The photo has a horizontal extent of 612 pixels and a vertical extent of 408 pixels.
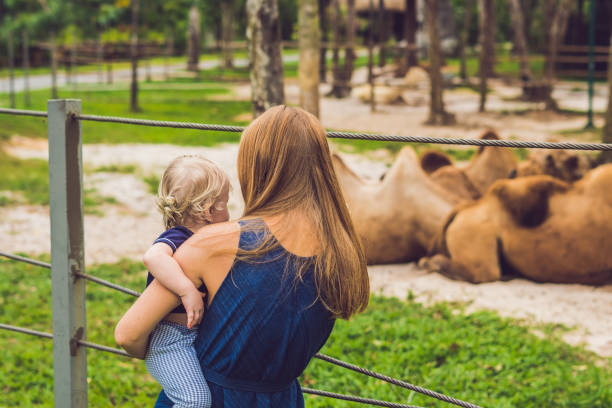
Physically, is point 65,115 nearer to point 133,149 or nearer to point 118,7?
point 133,149

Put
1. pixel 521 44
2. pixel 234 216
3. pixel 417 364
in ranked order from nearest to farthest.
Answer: pixel 417 364, pixel 234 216, pixel 521 44

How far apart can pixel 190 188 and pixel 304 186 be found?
0.89ft

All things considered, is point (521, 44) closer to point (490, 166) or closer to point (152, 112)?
point (152, 112)

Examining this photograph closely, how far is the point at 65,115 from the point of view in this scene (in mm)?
2432

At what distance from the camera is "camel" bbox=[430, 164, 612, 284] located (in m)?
4.87

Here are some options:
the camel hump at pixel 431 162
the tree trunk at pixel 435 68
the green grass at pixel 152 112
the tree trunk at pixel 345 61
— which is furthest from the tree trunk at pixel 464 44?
the camel hump at pixel 431 162

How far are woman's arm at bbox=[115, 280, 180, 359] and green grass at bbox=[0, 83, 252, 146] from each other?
9.35 metres

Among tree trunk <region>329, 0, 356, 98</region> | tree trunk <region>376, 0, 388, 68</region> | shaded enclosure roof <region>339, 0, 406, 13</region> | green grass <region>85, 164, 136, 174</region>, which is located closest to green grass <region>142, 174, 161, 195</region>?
green grass <region>85, 164, 136, 174</region>

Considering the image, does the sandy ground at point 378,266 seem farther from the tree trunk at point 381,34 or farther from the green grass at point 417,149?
the tree trunk at point 381,34

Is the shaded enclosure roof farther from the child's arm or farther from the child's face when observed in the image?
the child's arm

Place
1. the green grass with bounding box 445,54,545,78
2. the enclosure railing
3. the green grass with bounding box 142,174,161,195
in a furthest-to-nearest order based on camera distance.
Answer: the green grass with bounding box 445,54,545,78 < the green grass with bounding box 142,174,161,195 < the enclosure railing

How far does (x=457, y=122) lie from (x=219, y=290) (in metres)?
13.1

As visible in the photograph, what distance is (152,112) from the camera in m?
16.4

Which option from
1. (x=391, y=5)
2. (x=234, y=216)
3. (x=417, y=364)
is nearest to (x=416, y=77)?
(x=391, y=5)
